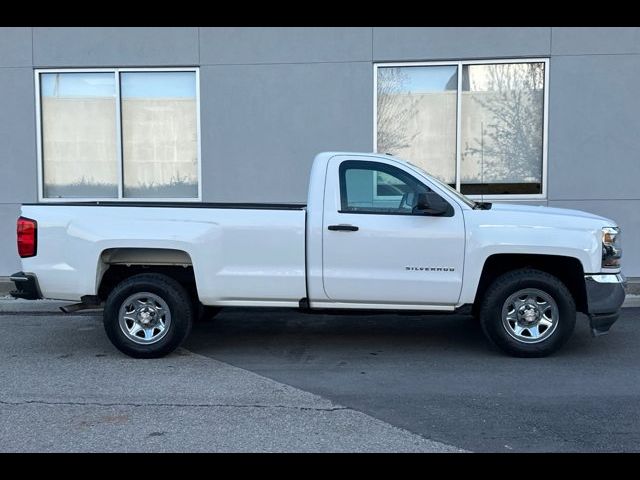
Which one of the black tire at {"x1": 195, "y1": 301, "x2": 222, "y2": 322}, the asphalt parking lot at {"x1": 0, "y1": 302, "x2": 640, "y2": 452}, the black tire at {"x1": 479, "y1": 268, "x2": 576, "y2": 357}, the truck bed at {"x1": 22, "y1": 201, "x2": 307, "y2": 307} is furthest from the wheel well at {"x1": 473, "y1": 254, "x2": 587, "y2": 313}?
the black tire at {"x1": 195, "y1": 301, "x2": 222, "y2": 322}

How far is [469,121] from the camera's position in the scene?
33.5 feet

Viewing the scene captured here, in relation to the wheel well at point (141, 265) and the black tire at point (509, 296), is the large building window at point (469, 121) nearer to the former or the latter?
the black tire at point (509, 296)

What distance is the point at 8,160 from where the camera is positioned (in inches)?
416

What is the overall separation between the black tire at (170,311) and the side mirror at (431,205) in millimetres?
2463

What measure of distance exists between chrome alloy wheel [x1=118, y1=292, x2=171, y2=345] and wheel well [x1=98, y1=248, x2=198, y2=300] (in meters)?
0.33

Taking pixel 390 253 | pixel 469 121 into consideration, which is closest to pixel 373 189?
pixel 390 253

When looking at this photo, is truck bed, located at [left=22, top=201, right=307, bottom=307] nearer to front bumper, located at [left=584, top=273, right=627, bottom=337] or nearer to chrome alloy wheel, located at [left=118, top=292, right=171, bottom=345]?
chrome alloy wheel, located at [left=118, top=292, right=171, bottom=345]

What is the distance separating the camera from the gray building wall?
9.65m

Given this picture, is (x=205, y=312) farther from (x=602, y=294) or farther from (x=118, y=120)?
(x=118, y=120)

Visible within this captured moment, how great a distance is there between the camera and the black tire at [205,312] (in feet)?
21.4

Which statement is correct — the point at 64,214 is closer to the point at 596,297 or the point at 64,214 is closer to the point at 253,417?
the point at 253,417

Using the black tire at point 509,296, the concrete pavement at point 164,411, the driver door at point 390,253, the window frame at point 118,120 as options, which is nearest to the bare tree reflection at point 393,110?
the window frame at point 118,120

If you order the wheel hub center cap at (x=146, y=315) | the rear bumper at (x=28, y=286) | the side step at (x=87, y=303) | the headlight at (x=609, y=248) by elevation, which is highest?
the headlight at (x=609, y=248)

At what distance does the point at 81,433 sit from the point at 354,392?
2.11 meters
